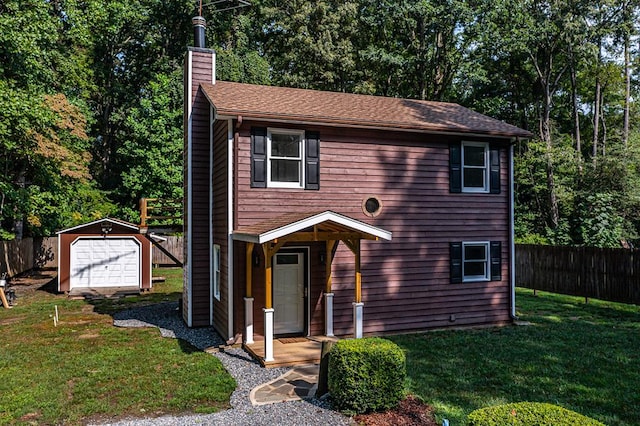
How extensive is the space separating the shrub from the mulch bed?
10 cm

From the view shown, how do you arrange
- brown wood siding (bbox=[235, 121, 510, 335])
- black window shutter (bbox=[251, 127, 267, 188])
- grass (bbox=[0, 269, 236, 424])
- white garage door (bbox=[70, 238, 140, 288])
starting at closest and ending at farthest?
grass (bbox=[0, 269, 236, 424]) < black window shutter (bbox=[251, 127, 267, 188]) < brown wood siding (bbox=[235, 121, 510, 335]) < white garage door (bbox=[70, 238, 140, 288])

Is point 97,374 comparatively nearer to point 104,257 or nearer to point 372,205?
point 372,205

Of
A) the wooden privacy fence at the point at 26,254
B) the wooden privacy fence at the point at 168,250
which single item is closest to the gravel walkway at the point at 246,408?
the wooden privacy fence at the point at 26,254

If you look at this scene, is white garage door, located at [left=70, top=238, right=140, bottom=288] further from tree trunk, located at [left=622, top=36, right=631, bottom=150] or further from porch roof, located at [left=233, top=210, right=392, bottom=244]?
tree trunk, located at [left=622, top=36, right=631, bottom=150]

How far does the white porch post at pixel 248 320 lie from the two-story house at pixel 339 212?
0.02m

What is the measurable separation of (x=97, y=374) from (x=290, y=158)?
5.46 meters

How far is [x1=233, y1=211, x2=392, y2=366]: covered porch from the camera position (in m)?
8.39

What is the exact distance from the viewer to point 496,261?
11773 millimetres

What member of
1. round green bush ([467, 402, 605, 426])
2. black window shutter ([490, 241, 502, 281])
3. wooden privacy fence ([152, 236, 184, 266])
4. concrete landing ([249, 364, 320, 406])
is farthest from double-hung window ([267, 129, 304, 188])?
wooden privacy fence ([152, 236, 184, 266])

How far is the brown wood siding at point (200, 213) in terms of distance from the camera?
38.3ft

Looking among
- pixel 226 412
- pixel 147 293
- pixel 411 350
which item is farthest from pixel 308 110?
pixel 147 293

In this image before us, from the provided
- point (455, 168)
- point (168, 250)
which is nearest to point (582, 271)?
point (455, 168)

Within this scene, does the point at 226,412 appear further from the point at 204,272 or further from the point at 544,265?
the point at 544,265

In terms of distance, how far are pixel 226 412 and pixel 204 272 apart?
590 centimetres
